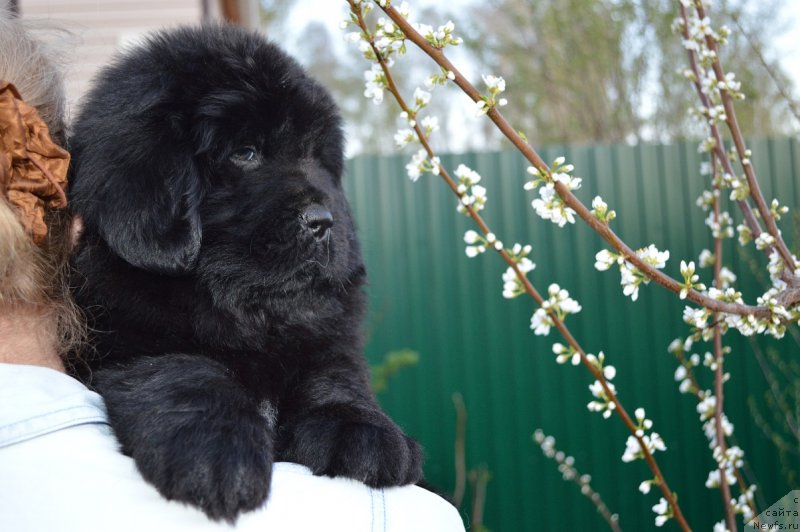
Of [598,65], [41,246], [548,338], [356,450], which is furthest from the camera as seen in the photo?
[598,65]

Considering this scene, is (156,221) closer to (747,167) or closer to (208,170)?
(208,170)

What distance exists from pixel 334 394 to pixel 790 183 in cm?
497

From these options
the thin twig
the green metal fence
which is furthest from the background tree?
the thin twig

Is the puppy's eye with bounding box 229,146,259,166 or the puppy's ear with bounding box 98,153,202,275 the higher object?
the puppy's eye with bounding box 229,146,259,166

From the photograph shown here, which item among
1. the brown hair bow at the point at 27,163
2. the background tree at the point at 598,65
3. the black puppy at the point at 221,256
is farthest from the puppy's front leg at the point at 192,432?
the background tree at the point at 598,65

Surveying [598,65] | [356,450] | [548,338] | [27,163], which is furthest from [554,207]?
[598,65]

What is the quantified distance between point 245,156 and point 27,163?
47 centimetres

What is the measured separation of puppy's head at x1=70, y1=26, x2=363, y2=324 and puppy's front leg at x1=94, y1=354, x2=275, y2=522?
0.22 m

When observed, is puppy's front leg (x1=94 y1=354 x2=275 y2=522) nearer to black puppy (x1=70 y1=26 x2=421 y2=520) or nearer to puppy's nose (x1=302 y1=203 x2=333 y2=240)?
black puppy (x1=70 y1=26 x2=421 y2=520)

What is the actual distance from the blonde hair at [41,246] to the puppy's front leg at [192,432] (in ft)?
0.46

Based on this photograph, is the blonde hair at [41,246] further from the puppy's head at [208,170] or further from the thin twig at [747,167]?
the thin twig at [747,167]

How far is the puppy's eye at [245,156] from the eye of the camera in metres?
1.63

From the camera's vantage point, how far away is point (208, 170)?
1.59 meters

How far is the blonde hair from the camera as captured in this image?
133cm
